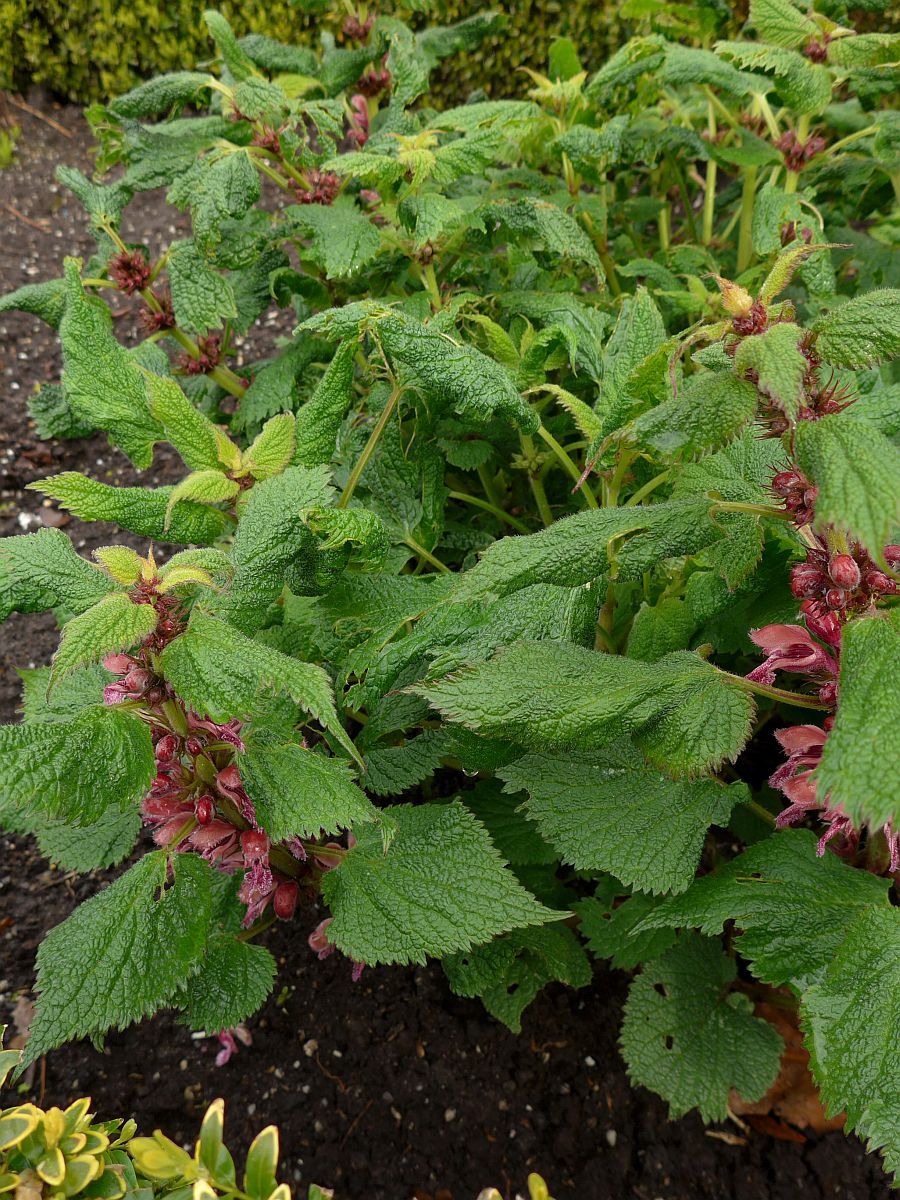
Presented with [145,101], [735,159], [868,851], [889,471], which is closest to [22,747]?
[889,471]

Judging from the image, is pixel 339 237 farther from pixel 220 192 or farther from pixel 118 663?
pixel 118 663

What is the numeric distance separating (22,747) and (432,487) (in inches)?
25.2

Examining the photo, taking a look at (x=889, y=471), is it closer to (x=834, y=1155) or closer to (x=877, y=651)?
(x=877, y=651)

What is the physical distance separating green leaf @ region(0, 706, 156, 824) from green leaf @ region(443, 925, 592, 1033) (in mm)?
583

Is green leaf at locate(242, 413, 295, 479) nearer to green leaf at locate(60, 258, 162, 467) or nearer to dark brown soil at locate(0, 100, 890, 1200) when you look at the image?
green leaf at locate(60, 258, 162, 467)

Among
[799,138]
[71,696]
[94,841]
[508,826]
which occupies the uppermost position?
[799,138]

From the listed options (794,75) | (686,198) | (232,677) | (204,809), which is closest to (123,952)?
(204,809)

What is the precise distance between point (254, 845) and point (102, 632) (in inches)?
14.3

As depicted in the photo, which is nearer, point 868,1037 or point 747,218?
point 868,1037

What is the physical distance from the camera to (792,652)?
2.92 feet

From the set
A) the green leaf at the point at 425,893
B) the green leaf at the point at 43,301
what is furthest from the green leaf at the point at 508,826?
the green leaf at the point at 43,301

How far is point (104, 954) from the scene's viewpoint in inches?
38.2

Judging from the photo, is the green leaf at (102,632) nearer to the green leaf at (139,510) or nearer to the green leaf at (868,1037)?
the green leaf at (139,510)

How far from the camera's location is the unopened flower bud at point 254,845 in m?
1.03
